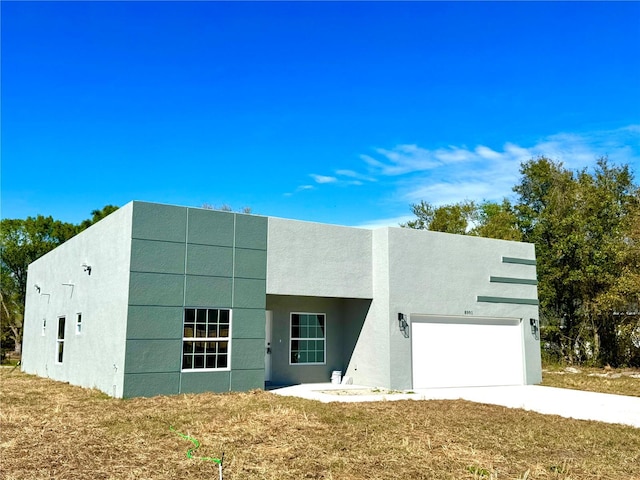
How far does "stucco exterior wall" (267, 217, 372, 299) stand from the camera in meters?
13.8

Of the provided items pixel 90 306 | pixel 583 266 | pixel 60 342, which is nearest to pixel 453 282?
pixel 90 306

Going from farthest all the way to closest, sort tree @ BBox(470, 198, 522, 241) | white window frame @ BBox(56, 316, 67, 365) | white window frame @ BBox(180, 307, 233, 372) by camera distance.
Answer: tree @ BBox(470, 198, 522, 241), white window frame @ BBox(56, 316, 67, 365), white window frame @ BBox(180, 307, 233, 372)

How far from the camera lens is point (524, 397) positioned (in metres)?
13.0

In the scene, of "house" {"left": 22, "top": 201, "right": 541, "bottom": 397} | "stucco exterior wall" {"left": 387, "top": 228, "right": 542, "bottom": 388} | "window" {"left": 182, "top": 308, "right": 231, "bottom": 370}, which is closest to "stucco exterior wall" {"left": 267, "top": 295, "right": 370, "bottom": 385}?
"house" {"left": 22, "top": 201, "right": 541, "bottom": 397}

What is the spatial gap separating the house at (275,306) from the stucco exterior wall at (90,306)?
57 millimetres

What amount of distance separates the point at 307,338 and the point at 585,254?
592 inches

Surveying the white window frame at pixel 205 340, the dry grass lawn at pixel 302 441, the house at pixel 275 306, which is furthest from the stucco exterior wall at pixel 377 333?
the white window frame at pixel 205 340

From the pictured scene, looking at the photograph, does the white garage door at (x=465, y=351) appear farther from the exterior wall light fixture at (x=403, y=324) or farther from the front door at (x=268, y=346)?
the front door at (x=268, y=346)

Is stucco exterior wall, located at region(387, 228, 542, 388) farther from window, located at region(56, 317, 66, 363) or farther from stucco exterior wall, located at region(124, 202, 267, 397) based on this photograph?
window, located at region(56, 317, 66, 363)

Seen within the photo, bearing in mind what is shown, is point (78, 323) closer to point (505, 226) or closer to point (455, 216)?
point (505, 226)

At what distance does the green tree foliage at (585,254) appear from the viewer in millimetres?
23594

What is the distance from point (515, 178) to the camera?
28797mm

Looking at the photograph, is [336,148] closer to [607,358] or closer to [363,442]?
[363,442]

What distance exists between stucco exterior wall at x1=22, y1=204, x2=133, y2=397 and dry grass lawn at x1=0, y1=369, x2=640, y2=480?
164 centimetres
